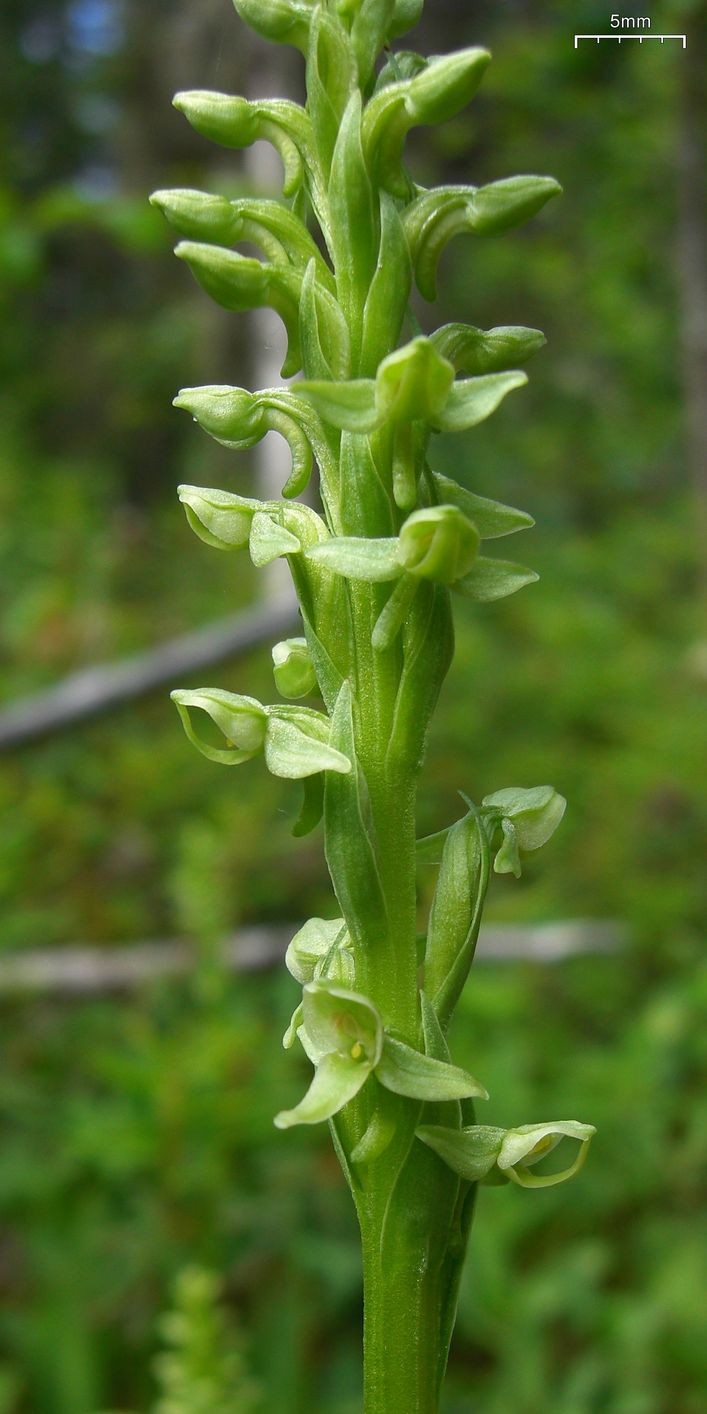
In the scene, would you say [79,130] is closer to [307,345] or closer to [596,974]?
[596,974]

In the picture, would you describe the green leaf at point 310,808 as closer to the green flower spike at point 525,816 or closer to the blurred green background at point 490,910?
the green flower spike at point 525,816

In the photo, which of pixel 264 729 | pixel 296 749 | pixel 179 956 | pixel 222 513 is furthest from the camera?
pixel 179 956

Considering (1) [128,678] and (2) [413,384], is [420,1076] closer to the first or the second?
(2) [413,384]

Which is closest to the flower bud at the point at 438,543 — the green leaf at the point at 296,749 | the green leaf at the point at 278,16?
the green leaf at the point at 296,749

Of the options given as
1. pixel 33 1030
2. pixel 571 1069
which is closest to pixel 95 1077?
pixel 33 1030

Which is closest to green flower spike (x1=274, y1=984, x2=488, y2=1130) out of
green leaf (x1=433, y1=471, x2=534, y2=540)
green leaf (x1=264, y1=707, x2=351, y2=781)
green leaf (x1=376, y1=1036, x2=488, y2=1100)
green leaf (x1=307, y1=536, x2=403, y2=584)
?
green leaf (x1=376, y1=1036, x2=488, y2=1100)

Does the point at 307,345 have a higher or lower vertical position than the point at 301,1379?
higher

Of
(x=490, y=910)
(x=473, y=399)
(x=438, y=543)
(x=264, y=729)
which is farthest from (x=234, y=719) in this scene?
(x=490, y=910)
